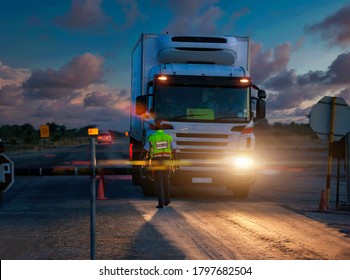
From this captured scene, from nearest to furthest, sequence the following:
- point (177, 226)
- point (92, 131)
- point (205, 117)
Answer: point (92, 131)
point (177, 226)
point (205, 117)

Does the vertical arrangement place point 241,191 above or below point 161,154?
below

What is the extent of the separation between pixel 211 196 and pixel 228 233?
662 cm

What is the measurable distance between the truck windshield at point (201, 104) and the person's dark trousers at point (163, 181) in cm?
144

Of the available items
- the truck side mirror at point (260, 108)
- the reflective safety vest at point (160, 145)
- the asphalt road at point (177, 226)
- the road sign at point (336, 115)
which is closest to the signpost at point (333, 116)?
the road sign at point (336, 115)

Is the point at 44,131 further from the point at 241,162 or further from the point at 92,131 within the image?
the point at 92,131

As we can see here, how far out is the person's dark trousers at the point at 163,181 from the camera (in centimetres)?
1315

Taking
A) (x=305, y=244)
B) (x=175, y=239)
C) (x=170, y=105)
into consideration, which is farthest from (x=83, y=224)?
→ (x=170, y=105)

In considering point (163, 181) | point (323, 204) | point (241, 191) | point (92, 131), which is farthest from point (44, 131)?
point (92, 131)

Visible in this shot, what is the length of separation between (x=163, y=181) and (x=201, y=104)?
7.54 feet

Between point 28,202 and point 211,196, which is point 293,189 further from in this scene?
point 28,202

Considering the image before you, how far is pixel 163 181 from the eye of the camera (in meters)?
13.8

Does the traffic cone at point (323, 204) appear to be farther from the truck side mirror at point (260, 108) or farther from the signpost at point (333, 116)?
the truck side mirror at point (260, 108)

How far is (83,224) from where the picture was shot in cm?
1047

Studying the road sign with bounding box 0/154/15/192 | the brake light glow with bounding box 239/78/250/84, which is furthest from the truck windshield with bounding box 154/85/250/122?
the road sign with bounding box 0/154/15/192
